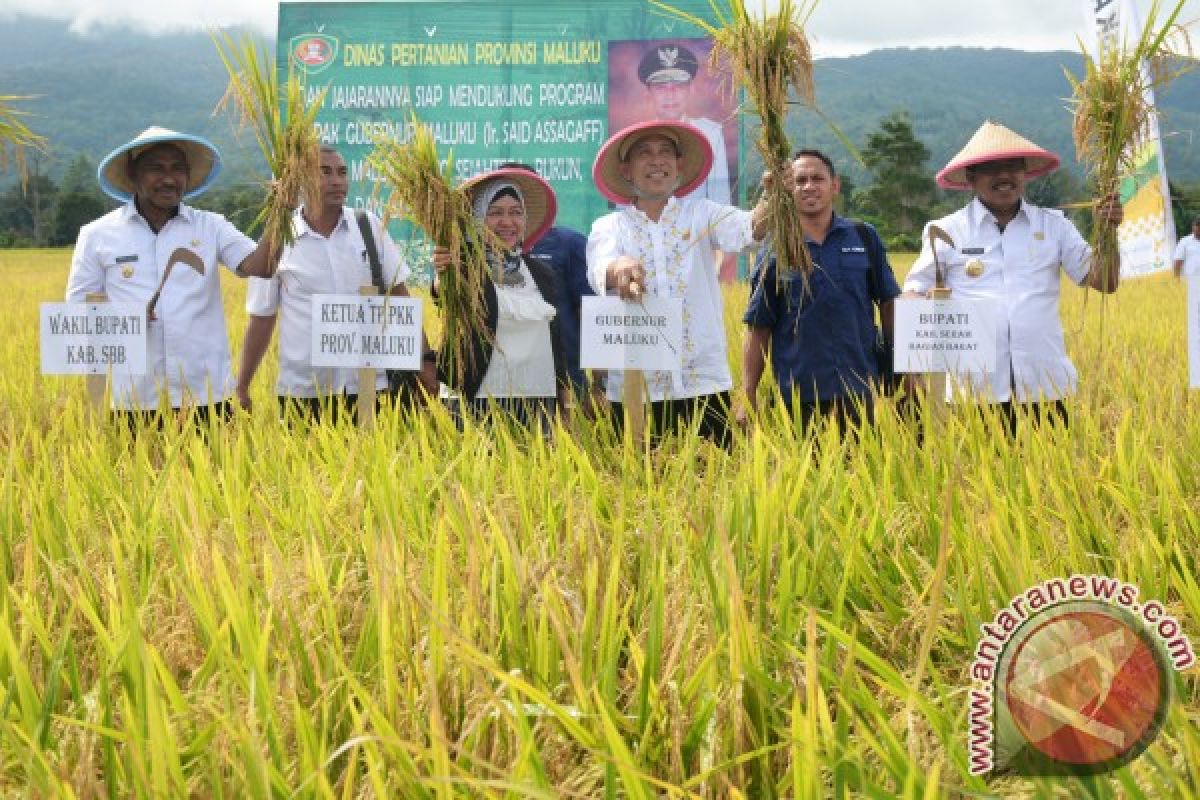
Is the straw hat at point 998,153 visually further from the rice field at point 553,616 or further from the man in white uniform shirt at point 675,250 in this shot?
the rice field at point 553,616

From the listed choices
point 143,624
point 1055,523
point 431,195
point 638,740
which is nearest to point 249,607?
point 143,624

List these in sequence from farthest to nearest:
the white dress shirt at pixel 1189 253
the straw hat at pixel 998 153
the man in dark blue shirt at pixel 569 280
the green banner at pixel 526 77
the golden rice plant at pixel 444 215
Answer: the green banner at pixel 526 77 < the white dress shirt at pixel 1189 253 < the man in dark blue shirt at pixel 569 280 < the straw hat at pixel 998 153 < the golden rice plant at pixel 444 215

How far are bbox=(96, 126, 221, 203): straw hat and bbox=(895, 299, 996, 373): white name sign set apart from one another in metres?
1.90

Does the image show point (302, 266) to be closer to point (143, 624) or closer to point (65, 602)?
point (65, 602)

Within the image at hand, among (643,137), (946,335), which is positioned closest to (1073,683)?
(946,335)

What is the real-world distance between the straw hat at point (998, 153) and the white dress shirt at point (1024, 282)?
0.46 feet

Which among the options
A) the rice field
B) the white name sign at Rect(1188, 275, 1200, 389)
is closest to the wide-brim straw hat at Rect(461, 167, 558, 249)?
the rice field

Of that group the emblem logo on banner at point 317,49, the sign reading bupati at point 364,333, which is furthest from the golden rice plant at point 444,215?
the emblem logo on banner at point 317,49

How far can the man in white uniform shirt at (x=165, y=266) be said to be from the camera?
120 inches

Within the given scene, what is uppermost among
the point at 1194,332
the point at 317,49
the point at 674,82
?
the point at 317,49

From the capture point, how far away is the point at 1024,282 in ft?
9.89

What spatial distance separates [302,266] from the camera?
3129 mm

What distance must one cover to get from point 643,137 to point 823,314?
0.68 meters

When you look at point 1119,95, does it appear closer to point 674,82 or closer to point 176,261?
point 176,261
